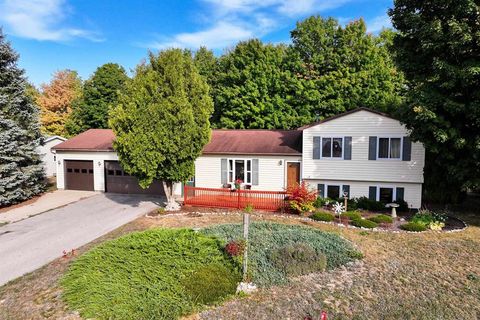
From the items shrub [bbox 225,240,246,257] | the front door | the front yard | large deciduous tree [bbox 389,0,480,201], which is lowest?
the front yard

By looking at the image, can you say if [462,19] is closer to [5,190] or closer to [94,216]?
[94,216]

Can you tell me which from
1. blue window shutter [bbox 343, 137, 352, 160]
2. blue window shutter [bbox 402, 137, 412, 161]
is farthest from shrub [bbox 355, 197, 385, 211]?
blue window shutter [bbox 402, 137, 412, 161]

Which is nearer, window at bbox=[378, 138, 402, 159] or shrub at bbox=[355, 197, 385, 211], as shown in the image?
shrub at bbox=[355, 197, 385, 211]

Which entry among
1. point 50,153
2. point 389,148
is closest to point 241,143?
point 389,148

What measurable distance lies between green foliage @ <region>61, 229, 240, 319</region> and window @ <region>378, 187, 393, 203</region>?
10.5m

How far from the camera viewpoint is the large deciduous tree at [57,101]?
37000 millimetres

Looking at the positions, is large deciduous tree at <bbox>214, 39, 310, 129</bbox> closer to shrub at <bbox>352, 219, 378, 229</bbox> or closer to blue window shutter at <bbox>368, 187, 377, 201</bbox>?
blue window shutter at <bbox>368, 187, 377, 201</bbox>

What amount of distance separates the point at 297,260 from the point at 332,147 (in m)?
8.83

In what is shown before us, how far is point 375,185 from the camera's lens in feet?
52.1

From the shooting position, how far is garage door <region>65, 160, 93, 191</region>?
21.1 meters

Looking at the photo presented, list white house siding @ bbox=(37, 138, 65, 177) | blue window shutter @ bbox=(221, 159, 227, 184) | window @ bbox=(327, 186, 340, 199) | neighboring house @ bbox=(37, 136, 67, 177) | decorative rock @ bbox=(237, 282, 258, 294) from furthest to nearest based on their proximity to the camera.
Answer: white house siding @ bbox=(37, 138, 65, 177), neighboring house @ bbox=(37, 136, 67, 177), blue window shutter @ bbox=(221, 159, 227, 184), window @ bbox=(327, 186, 340, 199), decorative rock @ bbox=(237, 282, 258, 294)

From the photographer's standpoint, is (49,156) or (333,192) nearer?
(333,192)

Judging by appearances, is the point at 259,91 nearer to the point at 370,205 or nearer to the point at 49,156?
the point at 370,205

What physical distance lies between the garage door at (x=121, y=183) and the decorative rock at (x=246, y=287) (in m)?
13.1
